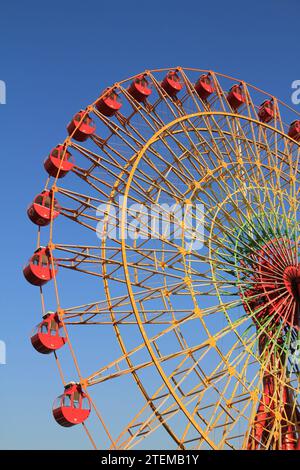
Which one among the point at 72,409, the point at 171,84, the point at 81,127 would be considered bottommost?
the point at 72,409

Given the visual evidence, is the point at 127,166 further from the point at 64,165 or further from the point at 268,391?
the point at 268,391

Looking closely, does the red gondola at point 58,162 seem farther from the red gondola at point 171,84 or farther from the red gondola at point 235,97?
the red gondola at point 235,97

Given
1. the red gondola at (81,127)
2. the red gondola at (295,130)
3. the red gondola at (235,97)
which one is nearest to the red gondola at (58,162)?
the red gondola at (81,127)

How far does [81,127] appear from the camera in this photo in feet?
72.8

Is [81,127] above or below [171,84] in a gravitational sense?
below

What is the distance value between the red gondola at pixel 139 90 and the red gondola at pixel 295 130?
299 inches

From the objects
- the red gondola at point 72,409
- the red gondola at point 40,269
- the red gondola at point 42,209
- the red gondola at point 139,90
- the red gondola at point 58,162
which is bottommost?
→ the red gondola at point 72,409

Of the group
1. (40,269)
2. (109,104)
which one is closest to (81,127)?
(109,104)

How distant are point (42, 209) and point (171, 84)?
693cm

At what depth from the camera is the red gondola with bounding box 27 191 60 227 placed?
20.6 meters

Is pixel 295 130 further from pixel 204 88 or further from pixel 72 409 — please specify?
pixel 72 409

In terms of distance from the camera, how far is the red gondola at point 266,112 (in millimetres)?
26797

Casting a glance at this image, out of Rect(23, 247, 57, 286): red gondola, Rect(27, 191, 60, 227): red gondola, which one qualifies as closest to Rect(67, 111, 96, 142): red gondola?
Rect(27, 191, 60, 227): red gondola

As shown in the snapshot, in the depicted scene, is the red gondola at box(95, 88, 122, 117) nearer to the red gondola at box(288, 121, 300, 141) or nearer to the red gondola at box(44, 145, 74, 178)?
the red gondola at box(44, 145, 74, 178)
